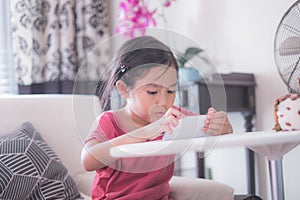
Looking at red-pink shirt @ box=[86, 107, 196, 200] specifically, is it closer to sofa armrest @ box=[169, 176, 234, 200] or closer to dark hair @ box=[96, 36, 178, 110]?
sofa armrest @ box=[169, 176, 234, 200]

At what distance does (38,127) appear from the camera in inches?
68.1

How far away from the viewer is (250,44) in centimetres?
212

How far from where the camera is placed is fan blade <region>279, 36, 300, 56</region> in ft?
4.73

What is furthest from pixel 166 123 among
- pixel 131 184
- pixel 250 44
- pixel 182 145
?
pixel 250 44

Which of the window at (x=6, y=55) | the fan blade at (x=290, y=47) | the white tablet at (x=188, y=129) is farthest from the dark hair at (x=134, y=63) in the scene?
the window at (x=6, y=55)

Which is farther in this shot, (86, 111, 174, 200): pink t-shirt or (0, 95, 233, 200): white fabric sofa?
(0, 95, 233, 200): white fabric sofa

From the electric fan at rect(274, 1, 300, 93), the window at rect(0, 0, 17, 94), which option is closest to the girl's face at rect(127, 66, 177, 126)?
the electric fan at rect(274, 1, 300, 93)

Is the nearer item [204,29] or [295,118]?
[295,118]

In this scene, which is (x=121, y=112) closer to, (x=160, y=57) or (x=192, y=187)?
(x=160, y=57)

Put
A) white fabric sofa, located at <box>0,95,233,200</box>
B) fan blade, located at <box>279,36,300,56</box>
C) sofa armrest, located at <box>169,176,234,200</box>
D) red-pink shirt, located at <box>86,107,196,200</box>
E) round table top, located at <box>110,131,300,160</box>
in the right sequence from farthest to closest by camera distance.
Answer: white fabric sofa, located at <box>0,95,233,200</box>
fan blade, located at <box>279,36,300,56</box>
sofa armrest, located at <box>169,176,234,200</box>
red-pink shirt, located at <box>86,107,196,200</box>
round table top, located at <box>110,131,300,160</box>

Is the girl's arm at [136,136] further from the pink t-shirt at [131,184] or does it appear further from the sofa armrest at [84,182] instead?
the sofa armrest at [84,182]

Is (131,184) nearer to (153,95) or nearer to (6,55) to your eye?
(153,95)

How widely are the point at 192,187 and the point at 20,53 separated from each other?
1.49 m

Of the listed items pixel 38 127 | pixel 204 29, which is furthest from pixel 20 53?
pixel 204 29
